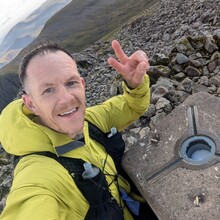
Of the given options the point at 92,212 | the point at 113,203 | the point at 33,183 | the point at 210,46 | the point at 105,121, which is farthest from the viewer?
the point at 210,46

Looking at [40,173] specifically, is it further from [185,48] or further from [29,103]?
[185,48]

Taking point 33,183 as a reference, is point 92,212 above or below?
below

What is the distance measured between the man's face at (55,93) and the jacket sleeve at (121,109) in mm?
1044

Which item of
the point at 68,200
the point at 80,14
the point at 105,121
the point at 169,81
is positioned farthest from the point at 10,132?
the point at 80,14

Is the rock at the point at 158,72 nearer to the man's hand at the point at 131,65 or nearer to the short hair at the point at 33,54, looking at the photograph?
the man's hand at the point at 131,65

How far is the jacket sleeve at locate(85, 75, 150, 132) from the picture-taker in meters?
5.04

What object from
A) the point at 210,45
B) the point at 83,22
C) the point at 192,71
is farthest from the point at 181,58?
the point at 83,22

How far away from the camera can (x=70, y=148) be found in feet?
12.7

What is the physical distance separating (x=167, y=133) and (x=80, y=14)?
177304 millimetres

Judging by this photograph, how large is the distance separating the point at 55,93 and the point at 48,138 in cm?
51

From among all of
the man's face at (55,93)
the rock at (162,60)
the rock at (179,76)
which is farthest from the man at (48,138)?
the rock at (162,60)

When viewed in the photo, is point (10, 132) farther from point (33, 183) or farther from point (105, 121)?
point (105, 121)

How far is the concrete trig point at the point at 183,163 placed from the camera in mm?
4148

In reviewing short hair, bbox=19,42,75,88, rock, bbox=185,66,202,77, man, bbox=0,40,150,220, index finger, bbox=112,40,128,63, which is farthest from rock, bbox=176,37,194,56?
short hair, bbox=19,42,75,88
